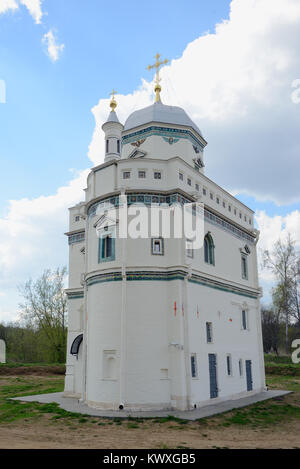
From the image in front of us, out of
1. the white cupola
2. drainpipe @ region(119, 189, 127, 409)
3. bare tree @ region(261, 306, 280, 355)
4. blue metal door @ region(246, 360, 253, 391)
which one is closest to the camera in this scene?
drainpipe @ region(119, 189, 127, 409)

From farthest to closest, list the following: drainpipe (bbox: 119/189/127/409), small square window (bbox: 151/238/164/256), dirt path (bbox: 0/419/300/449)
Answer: small square window (bbox: 151/238/164/256)
drainpipe (bbox: 119/189/127/409)
dirt path (bbox: 0/419/300/449)

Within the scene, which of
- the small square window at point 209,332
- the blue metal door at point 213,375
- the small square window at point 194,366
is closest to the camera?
the small square window at point 194,366

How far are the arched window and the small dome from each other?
243 inches

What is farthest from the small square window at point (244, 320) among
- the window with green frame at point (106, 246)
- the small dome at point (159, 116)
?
the small dome at point (159, 116)

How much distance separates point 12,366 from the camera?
38.0 metres

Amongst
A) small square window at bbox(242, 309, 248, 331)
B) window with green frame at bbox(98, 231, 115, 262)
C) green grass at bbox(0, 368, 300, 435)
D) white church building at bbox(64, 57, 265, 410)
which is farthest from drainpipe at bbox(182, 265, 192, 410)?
small square window at bbox(242, 309, 248, 331)

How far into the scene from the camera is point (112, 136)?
2194 cm

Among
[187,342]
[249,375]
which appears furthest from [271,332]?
[187,342]

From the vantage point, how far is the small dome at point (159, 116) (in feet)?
72.4

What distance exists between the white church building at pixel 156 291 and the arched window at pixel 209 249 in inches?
2.0

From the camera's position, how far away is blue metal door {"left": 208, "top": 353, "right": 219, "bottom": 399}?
18.3 meters

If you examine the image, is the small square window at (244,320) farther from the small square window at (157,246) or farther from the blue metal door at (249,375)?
the small square window at (157,246)

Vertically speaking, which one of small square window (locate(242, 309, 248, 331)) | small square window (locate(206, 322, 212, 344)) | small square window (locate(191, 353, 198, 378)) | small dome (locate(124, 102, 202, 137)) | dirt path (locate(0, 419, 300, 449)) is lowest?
dirt path (locate(0, 419, 300, 449))

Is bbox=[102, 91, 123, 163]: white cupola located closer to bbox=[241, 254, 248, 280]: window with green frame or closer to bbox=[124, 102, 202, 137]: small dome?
bbox=[124, 102, 202, 137]: small dome
